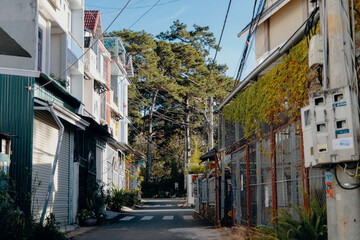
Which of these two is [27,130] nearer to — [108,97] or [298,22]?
[298,22]

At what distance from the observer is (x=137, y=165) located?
5822 cm

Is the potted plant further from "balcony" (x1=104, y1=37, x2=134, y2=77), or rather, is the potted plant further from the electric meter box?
"balcony" (x1=104, y1=37, x2=134, y2=77)

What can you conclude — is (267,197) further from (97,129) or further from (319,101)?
(97,129)

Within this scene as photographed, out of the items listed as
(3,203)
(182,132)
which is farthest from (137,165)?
(3,203)

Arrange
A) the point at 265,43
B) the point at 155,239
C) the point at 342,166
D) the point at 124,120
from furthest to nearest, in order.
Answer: the point at 124,120
the point at 265,43
the point at 155,239
the point at 342,166

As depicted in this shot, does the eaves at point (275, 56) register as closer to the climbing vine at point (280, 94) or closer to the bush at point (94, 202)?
the climbing vine at point (280, 94)

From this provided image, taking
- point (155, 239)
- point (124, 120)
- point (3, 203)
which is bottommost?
point (155, 239)

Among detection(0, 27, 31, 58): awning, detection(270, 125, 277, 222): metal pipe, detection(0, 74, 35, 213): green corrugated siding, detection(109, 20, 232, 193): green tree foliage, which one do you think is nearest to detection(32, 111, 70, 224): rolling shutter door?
detection(0, 74, 35, 213): green corrugated siding

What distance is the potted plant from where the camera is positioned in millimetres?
19005

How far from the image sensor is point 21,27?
16297mm

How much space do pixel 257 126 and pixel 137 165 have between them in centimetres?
4716

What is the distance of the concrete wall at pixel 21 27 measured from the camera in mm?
16062

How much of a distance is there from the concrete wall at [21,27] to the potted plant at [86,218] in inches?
249

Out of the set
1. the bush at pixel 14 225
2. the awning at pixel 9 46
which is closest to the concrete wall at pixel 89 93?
the bush at pixel 14 225
